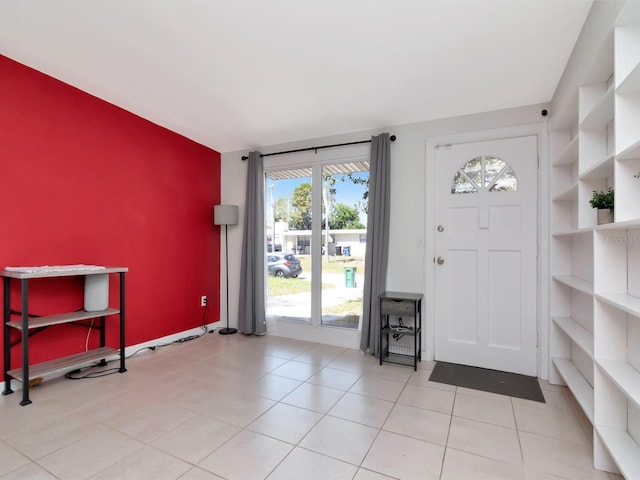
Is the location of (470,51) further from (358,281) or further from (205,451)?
(205,451)

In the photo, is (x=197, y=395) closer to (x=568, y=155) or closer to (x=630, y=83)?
(x=630, y=83)

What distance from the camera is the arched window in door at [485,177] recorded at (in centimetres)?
296

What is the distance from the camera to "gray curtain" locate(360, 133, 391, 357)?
3335mm

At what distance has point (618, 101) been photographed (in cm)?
148

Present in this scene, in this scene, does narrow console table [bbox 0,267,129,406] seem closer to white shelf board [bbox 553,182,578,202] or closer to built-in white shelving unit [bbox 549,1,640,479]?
built-in white shelving unit [bbox 549,1,640,479]

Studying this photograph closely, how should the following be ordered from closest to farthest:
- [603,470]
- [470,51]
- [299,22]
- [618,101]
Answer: [618,101], [603,470], [299,22], [470,51]

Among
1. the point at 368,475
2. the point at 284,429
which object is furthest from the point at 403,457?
the point at 284,429

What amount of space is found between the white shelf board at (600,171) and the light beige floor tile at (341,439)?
197 centimetres

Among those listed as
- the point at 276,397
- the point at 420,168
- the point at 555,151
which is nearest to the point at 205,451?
the point at 276,397

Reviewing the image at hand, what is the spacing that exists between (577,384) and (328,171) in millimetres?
2949

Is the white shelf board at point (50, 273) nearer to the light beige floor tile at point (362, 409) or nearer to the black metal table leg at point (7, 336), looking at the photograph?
the black metal table leg at point (7, 336)

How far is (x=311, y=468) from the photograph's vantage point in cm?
165

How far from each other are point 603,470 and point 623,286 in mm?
945

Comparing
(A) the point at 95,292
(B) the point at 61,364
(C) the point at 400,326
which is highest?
(A) the point at 95,292
